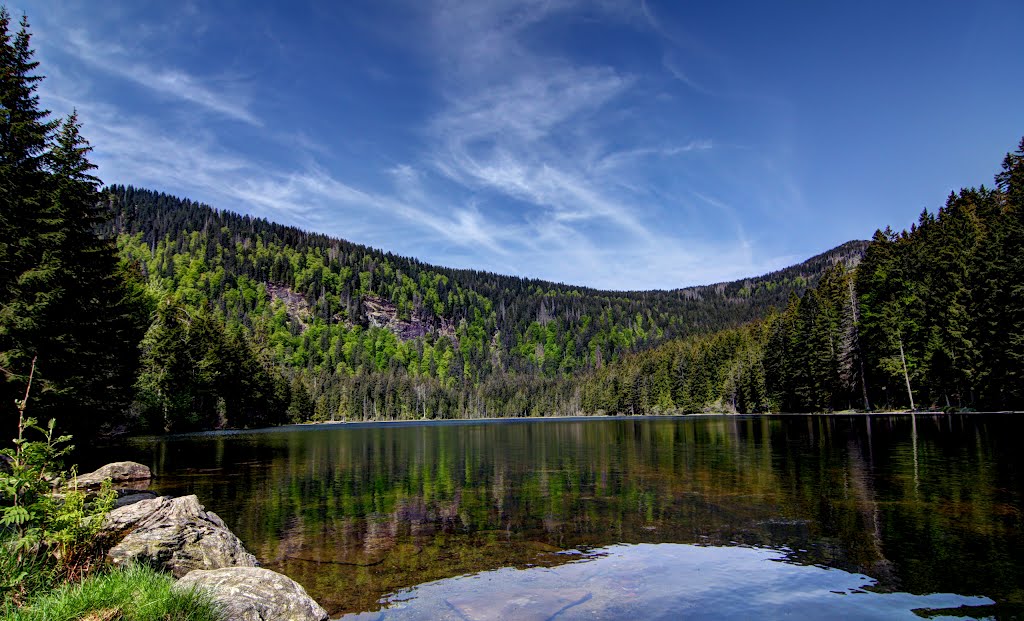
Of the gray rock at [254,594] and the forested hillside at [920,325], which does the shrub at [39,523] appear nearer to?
the gray rock at [254,594]

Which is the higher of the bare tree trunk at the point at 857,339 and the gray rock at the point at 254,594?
the bare tree trunk at the point at 857,339

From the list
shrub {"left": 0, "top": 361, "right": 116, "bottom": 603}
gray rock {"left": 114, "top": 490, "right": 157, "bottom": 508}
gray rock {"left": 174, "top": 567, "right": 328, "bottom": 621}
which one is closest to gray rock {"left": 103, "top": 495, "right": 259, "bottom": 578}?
shrub {"left": 0, "top": 361, "right": 116, "bottom": 603}

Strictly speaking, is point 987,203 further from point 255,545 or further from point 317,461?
point 255,545

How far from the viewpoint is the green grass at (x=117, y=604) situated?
5.98 m

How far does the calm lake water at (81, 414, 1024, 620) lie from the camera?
10.6m

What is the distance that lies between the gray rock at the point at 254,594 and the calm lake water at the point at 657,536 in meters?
2.28

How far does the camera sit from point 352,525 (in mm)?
17922

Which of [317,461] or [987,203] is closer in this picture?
[317,461]

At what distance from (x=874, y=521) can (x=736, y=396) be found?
397ft

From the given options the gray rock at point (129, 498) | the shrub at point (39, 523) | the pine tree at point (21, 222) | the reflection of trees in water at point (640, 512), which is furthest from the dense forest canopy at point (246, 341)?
the shrub at point (39, 523)

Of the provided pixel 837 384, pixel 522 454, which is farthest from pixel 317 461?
pixel 837 384

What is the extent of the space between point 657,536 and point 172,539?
1203 centimetres

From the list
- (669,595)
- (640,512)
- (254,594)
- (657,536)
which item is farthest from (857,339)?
(254,594)

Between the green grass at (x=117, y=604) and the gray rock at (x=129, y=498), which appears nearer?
the green grass at (x=117, y=604)
